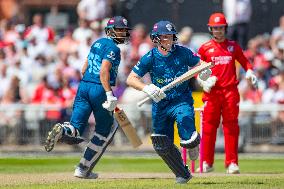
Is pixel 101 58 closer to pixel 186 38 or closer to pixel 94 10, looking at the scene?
pixel 186 38

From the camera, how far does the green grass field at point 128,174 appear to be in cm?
1360

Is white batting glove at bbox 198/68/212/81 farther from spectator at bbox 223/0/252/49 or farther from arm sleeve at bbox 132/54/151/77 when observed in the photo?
spectator at bbox 223/0/252/49

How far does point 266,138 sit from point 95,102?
8.75 m

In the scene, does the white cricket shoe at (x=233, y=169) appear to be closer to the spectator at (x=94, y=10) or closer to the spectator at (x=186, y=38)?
the spectator at (x=186, y=38)

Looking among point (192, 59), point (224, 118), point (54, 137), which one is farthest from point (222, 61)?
point (54, 137)

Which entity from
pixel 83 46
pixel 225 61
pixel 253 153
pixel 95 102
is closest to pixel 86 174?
pixel 95 102

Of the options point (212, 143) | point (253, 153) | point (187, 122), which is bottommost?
point (253, 153)

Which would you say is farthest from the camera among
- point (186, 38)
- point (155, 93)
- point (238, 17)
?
point (238, 17)

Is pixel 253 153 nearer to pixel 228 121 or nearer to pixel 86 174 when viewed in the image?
pixel 228 121

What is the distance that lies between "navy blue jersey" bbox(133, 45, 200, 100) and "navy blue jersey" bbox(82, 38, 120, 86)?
2.15 ft

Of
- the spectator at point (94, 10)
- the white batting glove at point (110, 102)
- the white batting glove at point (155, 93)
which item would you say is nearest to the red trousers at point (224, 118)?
the white batting glove at point (110, 102)

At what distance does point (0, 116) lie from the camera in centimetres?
2348

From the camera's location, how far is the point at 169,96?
14.0 m

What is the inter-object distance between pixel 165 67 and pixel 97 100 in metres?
1.28
